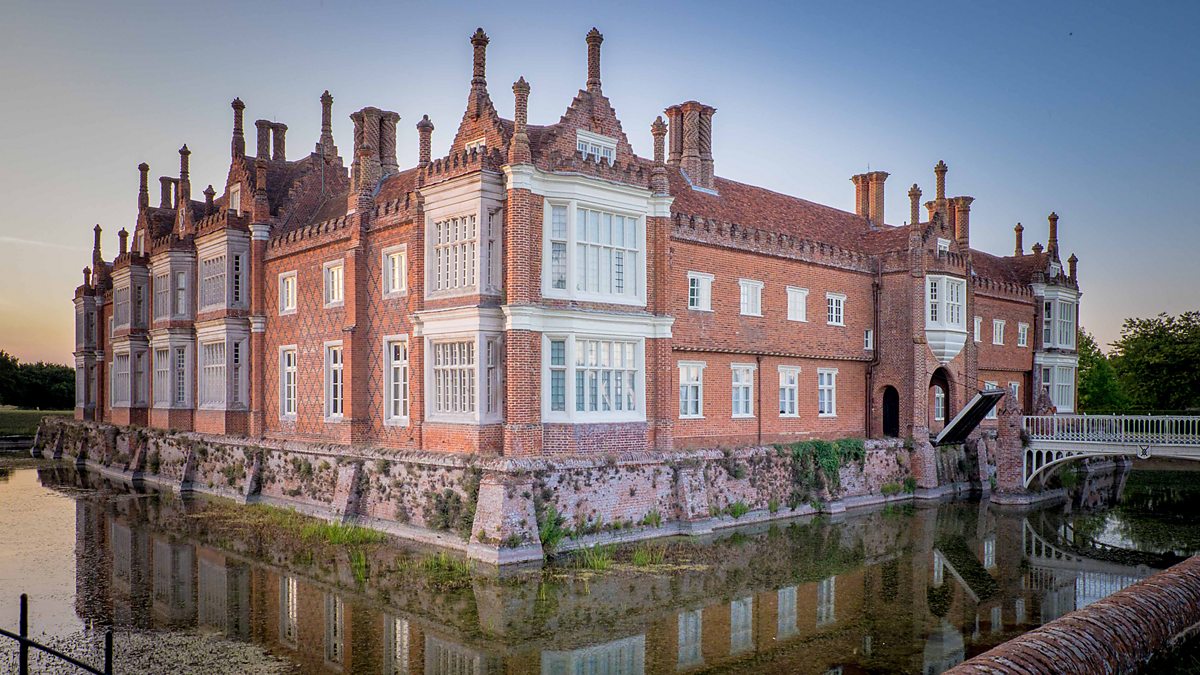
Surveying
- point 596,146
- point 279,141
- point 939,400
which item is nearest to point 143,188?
point 279,141

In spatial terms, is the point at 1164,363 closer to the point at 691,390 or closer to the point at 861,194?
the point at 861,194

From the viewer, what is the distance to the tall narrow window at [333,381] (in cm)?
2520

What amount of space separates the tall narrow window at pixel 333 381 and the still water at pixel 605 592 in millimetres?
3861

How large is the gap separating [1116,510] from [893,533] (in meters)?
10.5

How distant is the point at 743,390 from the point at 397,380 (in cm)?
1051

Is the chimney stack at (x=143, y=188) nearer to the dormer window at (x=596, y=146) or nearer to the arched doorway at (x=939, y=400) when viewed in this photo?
the dormer window at (x=596, y=146)

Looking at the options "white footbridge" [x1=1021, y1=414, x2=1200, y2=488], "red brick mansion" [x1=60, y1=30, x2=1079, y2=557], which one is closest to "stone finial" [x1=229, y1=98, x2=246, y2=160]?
"red brick mansion" [x1=60, y1=30, x2=1079, y2=557]

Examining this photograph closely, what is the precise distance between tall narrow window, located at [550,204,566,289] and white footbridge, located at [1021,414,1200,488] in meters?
18.0

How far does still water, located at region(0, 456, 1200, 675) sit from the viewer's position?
39.2ft

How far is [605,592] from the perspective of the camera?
1509 centimetres

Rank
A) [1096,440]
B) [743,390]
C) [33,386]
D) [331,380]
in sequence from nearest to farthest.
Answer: [331,380] < [743,390] < [1096,440] < [33,386]

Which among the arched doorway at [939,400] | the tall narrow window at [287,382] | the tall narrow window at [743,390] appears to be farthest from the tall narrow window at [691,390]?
the tall narrow window at [287,382]

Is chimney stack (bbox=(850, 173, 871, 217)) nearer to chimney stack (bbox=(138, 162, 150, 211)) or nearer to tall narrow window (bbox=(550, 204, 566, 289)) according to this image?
tall narrow window (bbox=(550, 204, 566, 289))

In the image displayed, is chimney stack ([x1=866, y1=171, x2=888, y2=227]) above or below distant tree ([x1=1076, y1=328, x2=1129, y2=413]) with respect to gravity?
above
